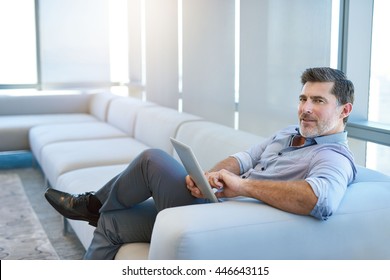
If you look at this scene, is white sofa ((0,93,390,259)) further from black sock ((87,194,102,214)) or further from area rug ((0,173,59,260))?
area rug ((0,173,59,260))

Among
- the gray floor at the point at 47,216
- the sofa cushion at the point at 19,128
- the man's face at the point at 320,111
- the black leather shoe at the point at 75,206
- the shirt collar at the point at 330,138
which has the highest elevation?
the man's face at the point at 320,111

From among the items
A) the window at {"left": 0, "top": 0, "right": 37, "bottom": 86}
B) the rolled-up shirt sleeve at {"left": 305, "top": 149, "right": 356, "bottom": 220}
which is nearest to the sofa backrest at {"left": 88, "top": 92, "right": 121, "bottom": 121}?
the window at {"left": 0, "top": 0, "right": 37, "bottom": 86}

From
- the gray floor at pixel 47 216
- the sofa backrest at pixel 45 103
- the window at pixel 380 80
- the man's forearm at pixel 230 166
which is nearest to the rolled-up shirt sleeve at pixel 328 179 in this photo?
the man's forearm at pixel 230 166

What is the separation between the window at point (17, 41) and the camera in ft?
20.3

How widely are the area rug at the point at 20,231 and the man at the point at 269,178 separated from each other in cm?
64

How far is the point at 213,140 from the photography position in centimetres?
268

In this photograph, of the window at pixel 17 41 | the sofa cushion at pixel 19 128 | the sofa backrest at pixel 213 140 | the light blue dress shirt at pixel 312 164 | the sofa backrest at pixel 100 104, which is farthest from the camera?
the window at pixel 17 41

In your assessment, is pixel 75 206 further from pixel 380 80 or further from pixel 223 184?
pixel 380 80

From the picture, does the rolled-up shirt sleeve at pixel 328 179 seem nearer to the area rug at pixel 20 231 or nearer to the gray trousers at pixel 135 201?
the gray trousers at pixel 135 201

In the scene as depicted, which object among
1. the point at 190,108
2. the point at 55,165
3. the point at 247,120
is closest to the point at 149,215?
the point at 55,165

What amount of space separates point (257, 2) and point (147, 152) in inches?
77.5
